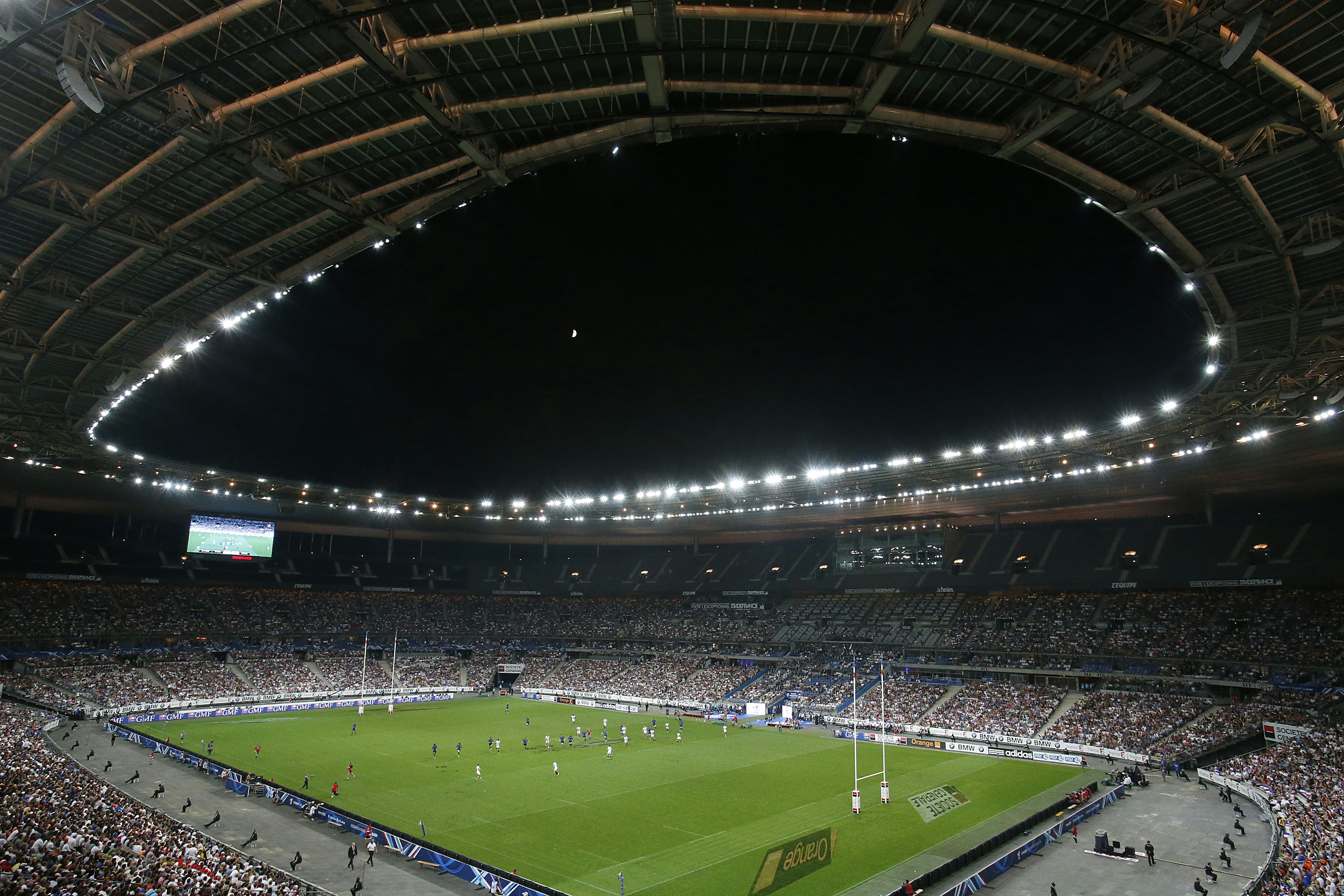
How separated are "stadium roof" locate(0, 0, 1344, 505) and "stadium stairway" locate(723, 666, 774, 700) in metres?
53.5

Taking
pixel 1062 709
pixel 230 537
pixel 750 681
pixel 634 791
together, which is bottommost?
pixel 634 791

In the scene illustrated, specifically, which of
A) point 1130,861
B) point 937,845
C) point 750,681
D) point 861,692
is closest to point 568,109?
point 937,845

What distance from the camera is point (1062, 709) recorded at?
177 ft

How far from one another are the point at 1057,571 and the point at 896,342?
44.0 metres

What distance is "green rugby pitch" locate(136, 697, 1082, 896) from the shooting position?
27578mm

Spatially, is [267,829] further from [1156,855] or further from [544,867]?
[1156,855]

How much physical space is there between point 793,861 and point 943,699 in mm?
41685

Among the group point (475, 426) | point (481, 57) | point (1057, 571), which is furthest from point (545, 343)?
point (1057, 571)

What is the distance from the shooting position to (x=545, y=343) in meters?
36.1

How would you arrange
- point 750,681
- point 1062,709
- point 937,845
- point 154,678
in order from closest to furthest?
point 937,845
point 1062,709
point 154,678
point 750,681

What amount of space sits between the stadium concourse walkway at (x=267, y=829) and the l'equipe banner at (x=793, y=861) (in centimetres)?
995

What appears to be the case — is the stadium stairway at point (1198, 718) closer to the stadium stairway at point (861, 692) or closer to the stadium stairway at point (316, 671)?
the stadium stairway at point (861, 692)

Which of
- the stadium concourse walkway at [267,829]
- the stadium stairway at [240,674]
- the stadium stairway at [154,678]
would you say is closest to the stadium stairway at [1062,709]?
the stadium concourse walkway at [267,829]

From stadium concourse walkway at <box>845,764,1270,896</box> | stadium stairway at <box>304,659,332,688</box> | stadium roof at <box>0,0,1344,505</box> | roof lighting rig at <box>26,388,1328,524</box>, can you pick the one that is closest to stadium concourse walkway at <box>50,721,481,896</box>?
stadium concourse walkway at <box>845,764,1270,896</box>
